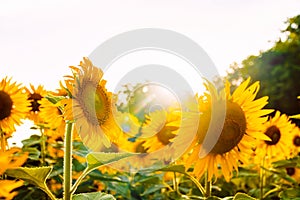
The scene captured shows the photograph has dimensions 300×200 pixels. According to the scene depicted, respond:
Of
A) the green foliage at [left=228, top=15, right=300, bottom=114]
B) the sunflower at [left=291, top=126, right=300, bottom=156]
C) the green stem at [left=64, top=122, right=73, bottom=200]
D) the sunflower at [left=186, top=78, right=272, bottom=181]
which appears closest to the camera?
the green stem at [left=64, top=122, right=73, bottom=200]

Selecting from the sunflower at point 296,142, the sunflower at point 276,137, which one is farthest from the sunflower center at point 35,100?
the sunflower at point 296,142

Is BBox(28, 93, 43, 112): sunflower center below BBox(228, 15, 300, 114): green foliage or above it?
below

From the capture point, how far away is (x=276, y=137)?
3605mm

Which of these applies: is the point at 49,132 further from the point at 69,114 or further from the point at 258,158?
the point at 69,114

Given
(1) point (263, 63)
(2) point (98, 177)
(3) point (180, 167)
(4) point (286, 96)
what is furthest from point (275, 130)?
(1) point (263, 63)

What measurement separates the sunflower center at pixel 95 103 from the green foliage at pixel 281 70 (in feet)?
68.1

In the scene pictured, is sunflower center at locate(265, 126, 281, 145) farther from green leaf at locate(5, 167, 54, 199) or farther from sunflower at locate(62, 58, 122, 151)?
green leaf at locate(5, 167, 54, 199)

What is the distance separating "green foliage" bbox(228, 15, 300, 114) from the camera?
2284 centimetres

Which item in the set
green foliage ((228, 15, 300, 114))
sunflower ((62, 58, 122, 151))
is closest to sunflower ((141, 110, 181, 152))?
sunflower ((62, 58, 122, 151))

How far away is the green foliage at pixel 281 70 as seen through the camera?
22844 mm

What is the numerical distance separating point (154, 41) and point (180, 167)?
97 centimetres

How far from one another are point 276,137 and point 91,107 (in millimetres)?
1990

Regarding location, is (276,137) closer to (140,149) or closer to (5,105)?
(140,149)

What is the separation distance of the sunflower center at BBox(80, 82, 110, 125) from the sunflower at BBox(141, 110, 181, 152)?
107 centimetres
